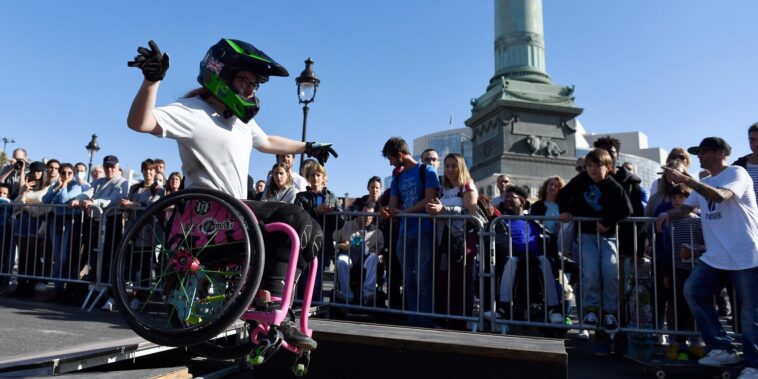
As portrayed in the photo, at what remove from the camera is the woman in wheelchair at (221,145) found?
2414mm

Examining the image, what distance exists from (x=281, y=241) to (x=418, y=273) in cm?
325

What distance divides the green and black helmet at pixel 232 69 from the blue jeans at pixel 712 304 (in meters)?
3.82

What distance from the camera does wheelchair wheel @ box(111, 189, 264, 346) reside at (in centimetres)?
235

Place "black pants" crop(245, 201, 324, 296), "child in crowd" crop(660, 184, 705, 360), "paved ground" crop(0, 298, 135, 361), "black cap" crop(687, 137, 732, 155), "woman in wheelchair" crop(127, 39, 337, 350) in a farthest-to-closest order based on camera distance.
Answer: "child in crowd" crop(660, 184, 705, 360)
"black cap" crop(687, 137, 732, 155)
"paved ground" crop(0, 298, 135, 361)
"black pants" crop(245, 201, 324, 296)
"woman in wheelchair" crop(127, 39, 337, 350)

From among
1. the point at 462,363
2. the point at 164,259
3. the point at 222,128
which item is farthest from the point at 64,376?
the point at 462,363

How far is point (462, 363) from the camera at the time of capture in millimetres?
2975

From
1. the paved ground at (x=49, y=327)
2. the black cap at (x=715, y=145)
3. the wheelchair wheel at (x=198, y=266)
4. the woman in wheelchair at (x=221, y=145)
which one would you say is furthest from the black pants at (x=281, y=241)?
the black cap at (x=715, y=145)

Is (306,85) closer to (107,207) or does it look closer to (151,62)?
(107,207)

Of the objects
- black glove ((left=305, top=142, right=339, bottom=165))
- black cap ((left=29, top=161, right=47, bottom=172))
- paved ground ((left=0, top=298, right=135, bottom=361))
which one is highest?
black cap ((left=29, top=161, right=47, bottom=172))

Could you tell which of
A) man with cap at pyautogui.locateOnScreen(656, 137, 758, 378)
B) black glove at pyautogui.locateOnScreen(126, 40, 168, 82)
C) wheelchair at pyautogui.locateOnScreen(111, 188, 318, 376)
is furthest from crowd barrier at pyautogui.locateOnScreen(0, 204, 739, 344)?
black glove at pyautogui.locateOnScreen(126, 40, 168, 82)

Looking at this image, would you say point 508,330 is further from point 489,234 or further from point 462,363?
point 462,363

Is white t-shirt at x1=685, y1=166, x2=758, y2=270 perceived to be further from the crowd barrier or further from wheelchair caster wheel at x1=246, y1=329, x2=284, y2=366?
wheelchair caster wheel at x1=246, y1=329, x2=284, y2=366

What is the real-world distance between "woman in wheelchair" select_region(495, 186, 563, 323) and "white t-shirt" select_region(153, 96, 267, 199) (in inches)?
132

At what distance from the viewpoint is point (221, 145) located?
2766 millimetres
